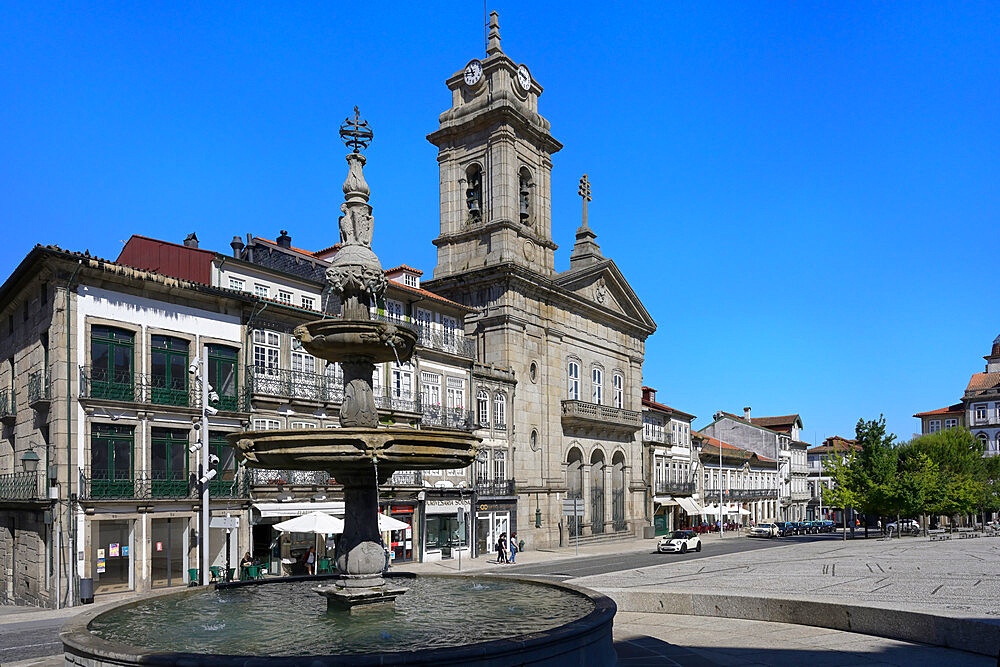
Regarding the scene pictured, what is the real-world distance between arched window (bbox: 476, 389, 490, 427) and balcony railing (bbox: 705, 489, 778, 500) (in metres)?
40.6

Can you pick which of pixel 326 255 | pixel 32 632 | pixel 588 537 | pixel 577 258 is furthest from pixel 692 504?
pixel 32 632

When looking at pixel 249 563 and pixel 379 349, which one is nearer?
pixel 379 349

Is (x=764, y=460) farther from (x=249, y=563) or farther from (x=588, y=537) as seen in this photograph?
(x=249, y=563)

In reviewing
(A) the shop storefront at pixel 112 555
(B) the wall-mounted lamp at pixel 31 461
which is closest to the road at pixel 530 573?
(A) the shop storefront at pixel 112 555

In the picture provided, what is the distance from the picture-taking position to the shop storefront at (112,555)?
28.3 m

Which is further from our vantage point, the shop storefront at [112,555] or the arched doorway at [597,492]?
the arched doorway at [597,492]

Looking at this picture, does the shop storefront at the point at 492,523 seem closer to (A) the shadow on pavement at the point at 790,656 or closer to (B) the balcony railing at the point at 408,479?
(B) the balcony railing at the point at 408,479

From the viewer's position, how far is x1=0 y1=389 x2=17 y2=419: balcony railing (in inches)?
1296

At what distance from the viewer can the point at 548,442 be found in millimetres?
52188

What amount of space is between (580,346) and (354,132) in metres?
43.9

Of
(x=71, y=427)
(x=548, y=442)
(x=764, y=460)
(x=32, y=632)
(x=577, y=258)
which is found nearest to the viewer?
(x=32, y=632)

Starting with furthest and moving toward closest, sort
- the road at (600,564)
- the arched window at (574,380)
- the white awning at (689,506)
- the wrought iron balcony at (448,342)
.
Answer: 1. the white awning at (689,506)
2. the arched window at (574,380)
3. the wrought iron balcony at (448,342)
4. the road at (600,564)

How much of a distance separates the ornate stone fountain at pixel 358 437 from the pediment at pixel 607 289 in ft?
137

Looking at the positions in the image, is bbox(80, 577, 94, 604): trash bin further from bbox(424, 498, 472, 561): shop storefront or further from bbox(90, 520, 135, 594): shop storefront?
bbox(424, 498, 472, 561): shop storefront
